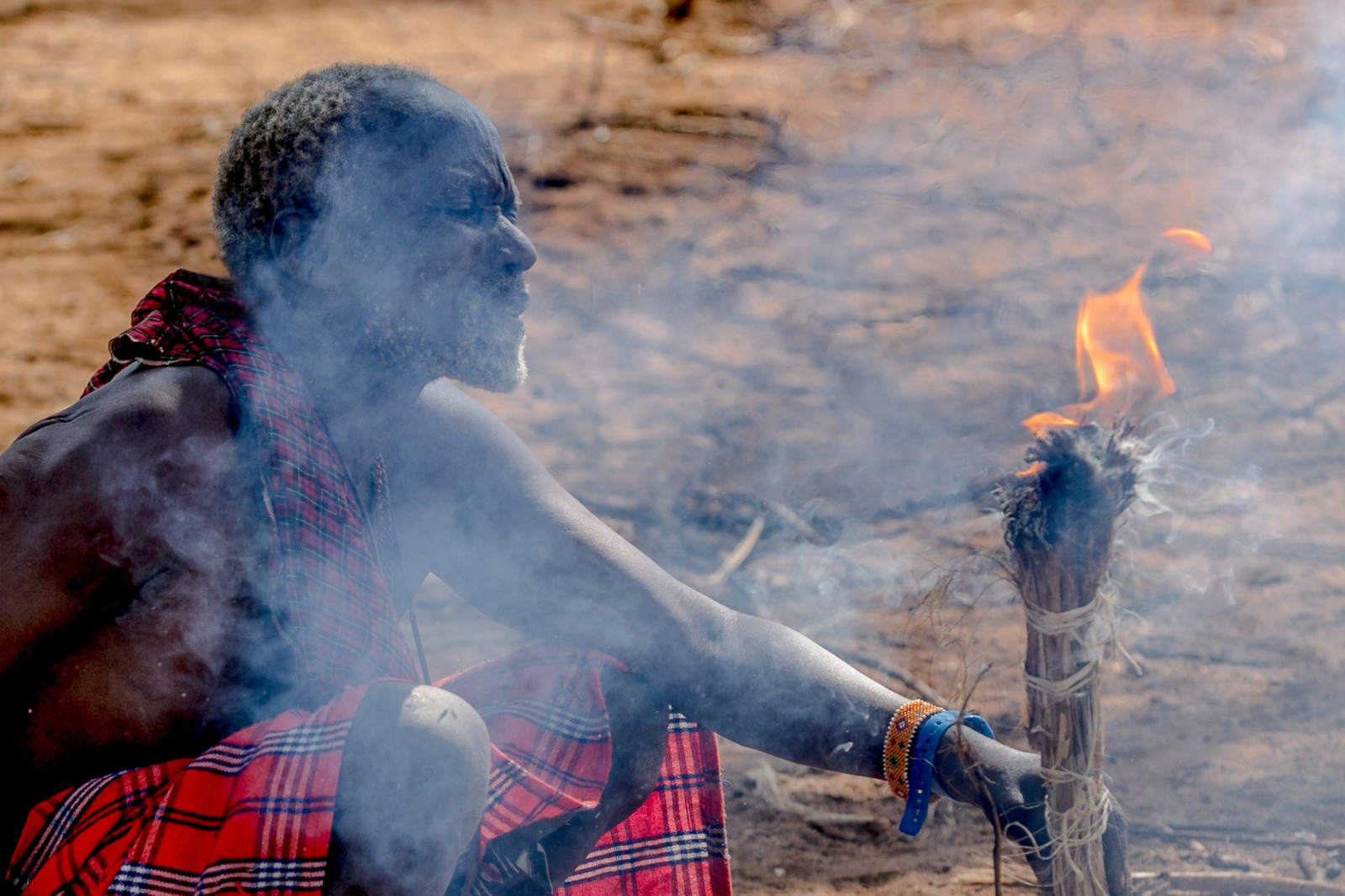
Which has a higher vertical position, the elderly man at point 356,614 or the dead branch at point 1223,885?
the elderly man at point 356,614

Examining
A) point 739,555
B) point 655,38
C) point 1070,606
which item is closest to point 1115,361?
point 1070,606

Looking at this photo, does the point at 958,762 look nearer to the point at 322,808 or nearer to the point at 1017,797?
the point at 1017,797

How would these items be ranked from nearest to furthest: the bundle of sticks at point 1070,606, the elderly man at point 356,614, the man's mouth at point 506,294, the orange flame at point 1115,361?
the bundle of sticks at point 1070,606 < the elderly man at point 356,614 < the orange flame at point 1115,361 < the man's mouth at point 506,294

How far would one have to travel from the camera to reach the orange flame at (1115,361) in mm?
1738

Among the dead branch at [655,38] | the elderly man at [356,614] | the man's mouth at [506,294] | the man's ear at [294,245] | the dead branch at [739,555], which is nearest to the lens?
the elderly man at [356,614]

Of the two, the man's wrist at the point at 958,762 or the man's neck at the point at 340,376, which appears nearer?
the man's wrist at the point at 958,762

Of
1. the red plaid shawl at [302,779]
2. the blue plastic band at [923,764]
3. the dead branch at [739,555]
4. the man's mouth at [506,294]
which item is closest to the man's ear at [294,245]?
the red plaid shawl at [302,779]

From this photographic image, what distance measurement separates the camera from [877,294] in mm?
4762

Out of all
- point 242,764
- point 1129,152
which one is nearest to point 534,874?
point 242,764

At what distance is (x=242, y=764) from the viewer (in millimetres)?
1686

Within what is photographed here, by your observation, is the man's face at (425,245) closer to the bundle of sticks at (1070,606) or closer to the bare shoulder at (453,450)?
the bare shoulder at (453,450)

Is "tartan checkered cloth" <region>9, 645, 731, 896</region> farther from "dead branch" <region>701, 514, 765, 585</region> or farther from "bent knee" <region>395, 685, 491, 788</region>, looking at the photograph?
"dead branch" <region>701, 514, 765, 585</region>

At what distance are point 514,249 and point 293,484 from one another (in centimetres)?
62

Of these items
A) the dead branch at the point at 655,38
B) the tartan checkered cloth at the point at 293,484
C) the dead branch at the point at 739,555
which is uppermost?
the dead branch at the point at 655,38
